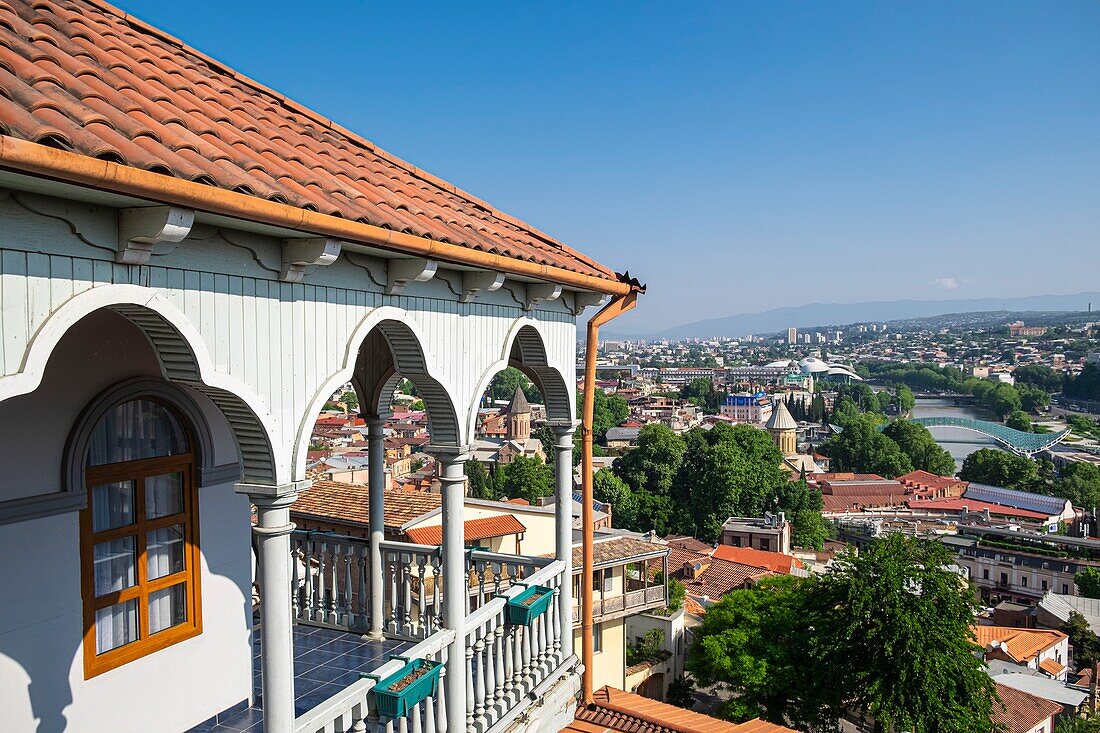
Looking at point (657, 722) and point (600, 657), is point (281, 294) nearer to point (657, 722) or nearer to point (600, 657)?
point (657, 722)

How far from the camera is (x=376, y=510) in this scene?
23.7 ft

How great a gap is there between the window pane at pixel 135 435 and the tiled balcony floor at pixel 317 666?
184 cm

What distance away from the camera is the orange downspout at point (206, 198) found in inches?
87.5

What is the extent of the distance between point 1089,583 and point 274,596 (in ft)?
211

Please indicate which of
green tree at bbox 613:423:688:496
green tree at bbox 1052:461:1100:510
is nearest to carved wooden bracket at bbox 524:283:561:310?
green tree at bbox 613:423:688:496

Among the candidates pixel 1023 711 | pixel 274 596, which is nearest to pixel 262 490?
pixel 274 596

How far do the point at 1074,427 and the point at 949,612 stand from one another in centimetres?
13278

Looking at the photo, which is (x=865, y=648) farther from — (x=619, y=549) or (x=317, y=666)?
(x=317, y=666)

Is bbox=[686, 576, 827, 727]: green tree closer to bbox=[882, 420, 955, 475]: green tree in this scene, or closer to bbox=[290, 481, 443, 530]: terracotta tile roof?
bbox=[290, 481, 443, 530]: terracotta tile roof

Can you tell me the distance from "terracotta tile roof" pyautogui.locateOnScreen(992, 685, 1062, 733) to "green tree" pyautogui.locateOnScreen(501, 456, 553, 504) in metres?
40.9

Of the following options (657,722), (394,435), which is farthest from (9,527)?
(394,435)

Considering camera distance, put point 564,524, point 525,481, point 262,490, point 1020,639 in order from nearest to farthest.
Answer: point 262,490 → point 564,524 → point 1020,639 → point 525,481

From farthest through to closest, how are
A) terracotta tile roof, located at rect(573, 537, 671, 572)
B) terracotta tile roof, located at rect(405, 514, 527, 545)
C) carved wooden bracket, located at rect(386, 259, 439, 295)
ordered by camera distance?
terracotta tile roof, located at rect(573, 537, 671, 572), terracotta tile roof, located at rect(405, 514, 527, 545), carved wooden bracket, located at rect(386, 259, 439, 295)

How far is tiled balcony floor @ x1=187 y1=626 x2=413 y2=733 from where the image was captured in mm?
5359
